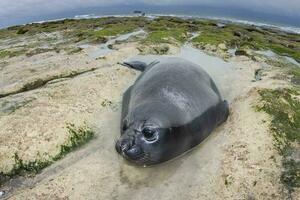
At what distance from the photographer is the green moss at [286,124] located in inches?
380

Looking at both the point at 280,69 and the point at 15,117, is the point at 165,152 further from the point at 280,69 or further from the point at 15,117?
the point at 280,69

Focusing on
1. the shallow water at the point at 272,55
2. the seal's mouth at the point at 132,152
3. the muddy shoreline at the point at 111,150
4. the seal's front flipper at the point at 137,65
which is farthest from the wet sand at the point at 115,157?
the shallow water at the point at 272,55

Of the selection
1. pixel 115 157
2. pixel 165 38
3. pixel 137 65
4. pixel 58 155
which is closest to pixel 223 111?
pixel 115 157

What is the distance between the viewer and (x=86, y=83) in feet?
48.6

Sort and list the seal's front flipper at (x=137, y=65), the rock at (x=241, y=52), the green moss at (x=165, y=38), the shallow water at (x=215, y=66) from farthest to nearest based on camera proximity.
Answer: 1. the green moss at (x=165, y=38)
2. the rock at (x=241, y=52)
3. the seal's front flipper at (x=137, y=65)
4. the shallow water at (x=215, y=66)

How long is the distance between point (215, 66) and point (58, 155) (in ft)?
32.8

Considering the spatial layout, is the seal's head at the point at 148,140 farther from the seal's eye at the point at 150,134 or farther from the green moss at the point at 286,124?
the green moss at the point at 286,124

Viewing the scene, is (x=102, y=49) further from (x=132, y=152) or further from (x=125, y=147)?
(x=132, y=152)

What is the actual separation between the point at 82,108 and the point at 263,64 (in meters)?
10.4

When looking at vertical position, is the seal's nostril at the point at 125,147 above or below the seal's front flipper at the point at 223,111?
above

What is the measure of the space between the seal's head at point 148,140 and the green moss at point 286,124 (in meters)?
2.63

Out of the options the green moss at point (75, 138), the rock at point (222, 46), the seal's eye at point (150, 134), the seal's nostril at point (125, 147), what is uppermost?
the seal's eye at point (150, 134)

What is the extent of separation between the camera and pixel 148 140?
9688mm

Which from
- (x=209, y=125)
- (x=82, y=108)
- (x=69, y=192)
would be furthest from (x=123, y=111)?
(x=69, y=192)
